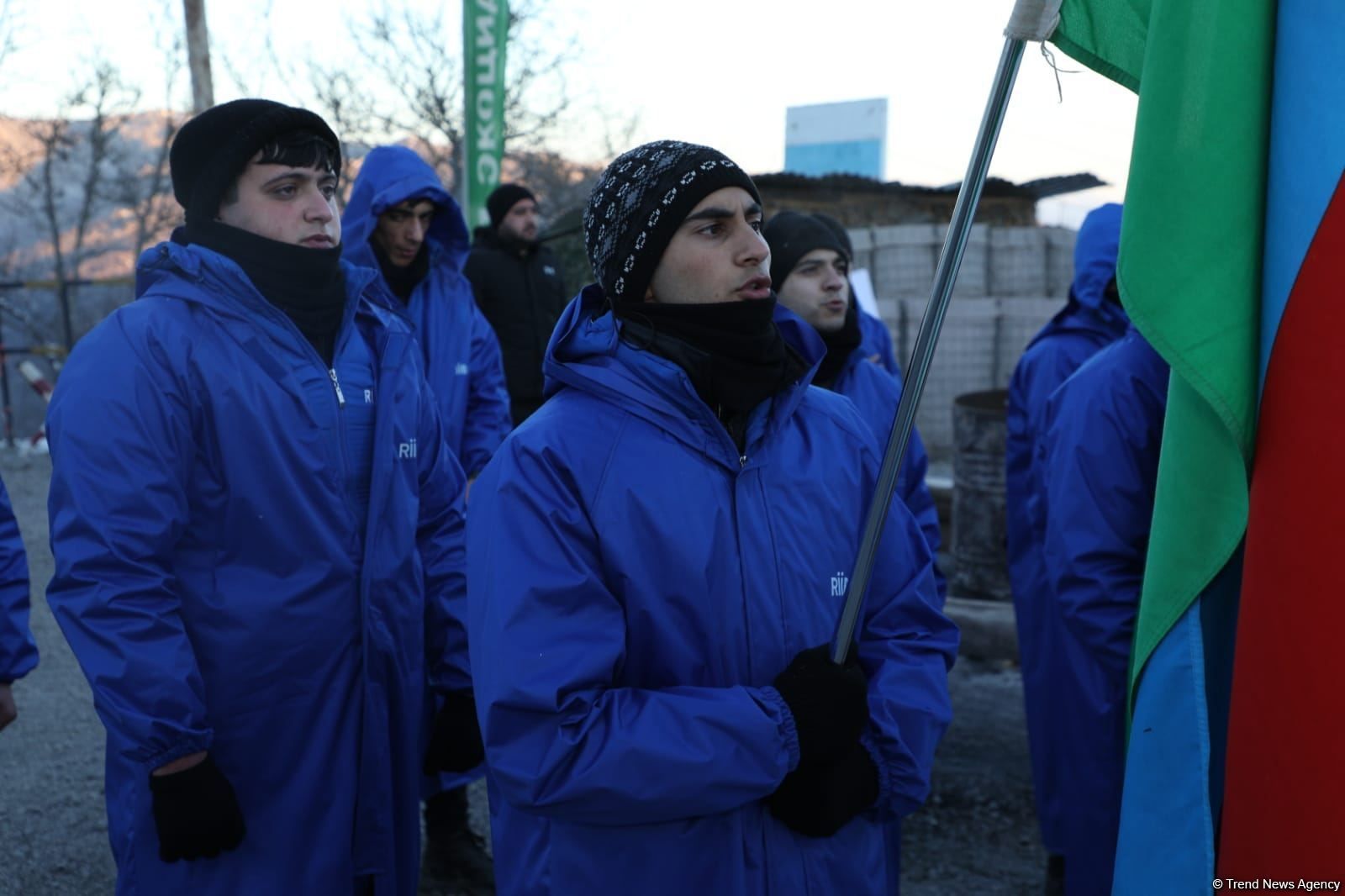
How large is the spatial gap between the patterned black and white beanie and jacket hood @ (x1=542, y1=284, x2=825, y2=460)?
0.23 feet

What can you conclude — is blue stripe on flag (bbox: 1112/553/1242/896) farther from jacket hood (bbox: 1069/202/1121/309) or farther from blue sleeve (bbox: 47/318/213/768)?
jacket hood (bbox: 1069/202/1121/309)

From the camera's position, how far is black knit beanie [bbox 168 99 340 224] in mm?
2836

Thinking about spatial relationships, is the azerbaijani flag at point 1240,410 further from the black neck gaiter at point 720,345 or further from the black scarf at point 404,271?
the black scarf at point 404,271

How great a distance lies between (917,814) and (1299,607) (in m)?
3.27

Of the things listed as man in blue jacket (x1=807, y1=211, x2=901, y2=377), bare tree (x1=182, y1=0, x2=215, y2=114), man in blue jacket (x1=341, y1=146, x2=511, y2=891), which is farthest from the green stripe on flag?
bare tree (x1=182, y1=0, x2=215, y2=114)

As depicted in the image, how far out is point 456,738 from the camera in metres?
3.08

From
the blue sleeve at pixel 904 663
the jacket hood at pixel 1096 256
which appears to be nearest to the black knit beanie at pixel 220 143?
the blue sleeve at pixel 904 663

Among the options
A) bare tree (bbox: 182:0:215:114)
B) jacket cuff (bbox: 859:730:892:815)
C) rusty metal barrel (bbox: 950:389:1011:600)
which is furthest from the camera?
bare tree (bbox: 182:0:215:114)

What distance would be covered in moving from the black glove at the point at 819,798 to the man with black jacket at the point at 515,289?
514 cm

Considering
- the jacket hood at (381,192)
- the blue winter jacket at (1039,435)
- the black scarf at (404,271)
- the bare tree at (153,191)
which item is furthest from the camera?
the bare tree at (153,191)

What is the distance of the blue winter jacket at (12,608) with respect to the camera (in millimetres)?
2967

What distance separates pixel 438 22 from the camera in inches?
899

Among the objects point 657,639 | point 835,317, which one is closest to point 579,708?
point 657,639

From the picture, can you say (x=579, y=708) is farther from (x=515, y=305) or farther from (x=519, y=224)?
(x=519, y=224)
